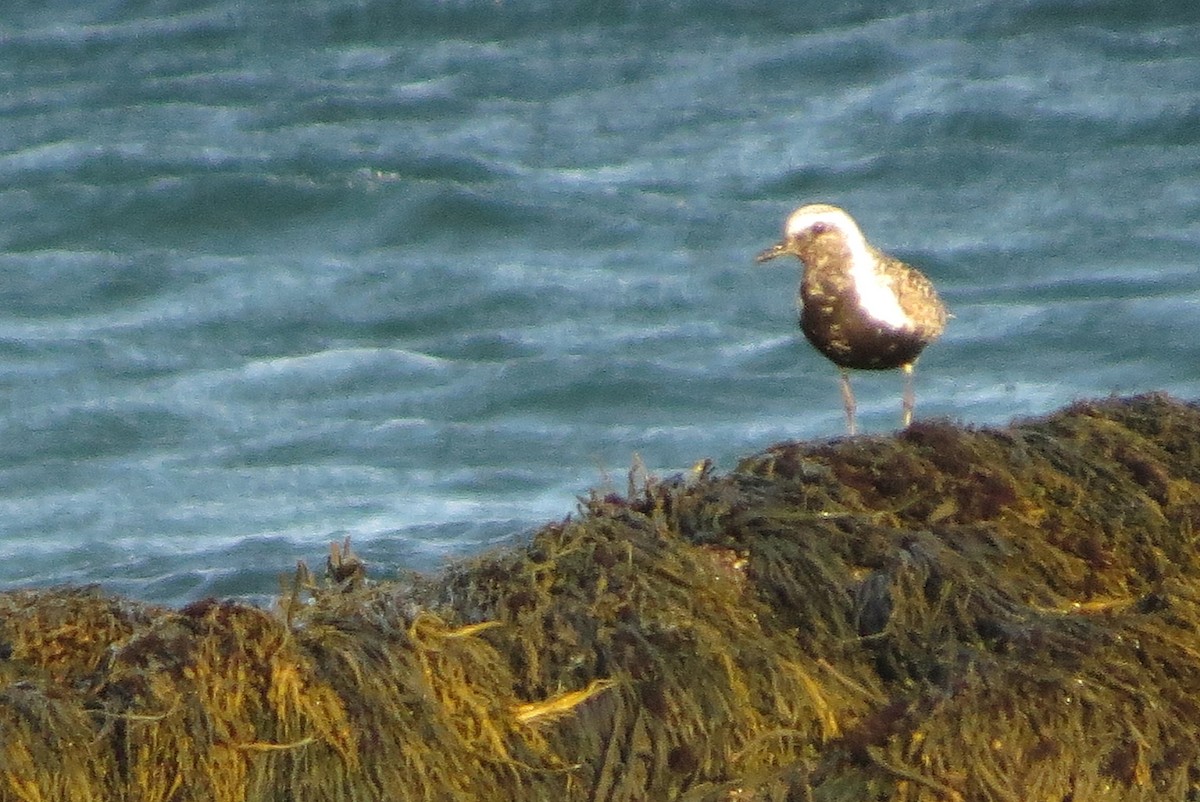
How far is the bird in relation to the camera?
4.54m

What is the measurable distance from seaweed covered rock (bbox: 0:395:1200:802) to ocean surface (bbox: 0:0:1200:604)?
3.00 metres

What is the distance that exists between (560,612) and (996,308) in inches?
230

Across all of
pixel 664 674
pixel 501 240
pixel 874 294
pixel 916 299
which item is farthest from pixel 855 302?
pixel 501 240

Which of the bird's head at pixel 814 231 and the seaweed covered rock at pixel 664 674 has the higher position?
the bird's head at pixel 814 231

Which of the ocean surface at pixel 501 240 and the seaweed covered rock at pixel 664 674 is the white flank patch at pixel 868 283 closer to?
the seaweed covered rock at pixel 664 674

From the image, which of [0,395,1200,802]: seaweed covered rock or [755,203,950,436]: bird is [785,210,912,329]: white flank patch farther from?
[0,395,1200,802]: seaweed covered rock

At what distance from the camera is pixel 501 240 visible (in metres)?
9.09

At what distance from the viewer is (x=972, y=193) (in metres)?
8.98

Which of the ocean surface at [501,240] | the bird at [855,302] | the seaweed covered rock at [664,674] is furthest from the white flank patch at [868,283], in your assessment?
the ocean surface at [501,240]

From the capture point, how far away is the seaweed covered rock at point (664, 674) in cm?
257

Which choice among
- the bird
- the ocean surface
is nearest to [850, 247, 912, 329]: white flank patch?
the bird

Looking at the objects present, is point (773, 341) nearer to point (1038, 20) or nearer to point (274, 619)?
point (1038, 20)

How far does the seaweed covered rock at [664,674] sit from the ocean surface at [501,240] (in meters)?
3.00

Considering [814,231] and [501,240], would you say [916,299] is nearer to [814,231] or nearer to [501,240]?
[814,231]
